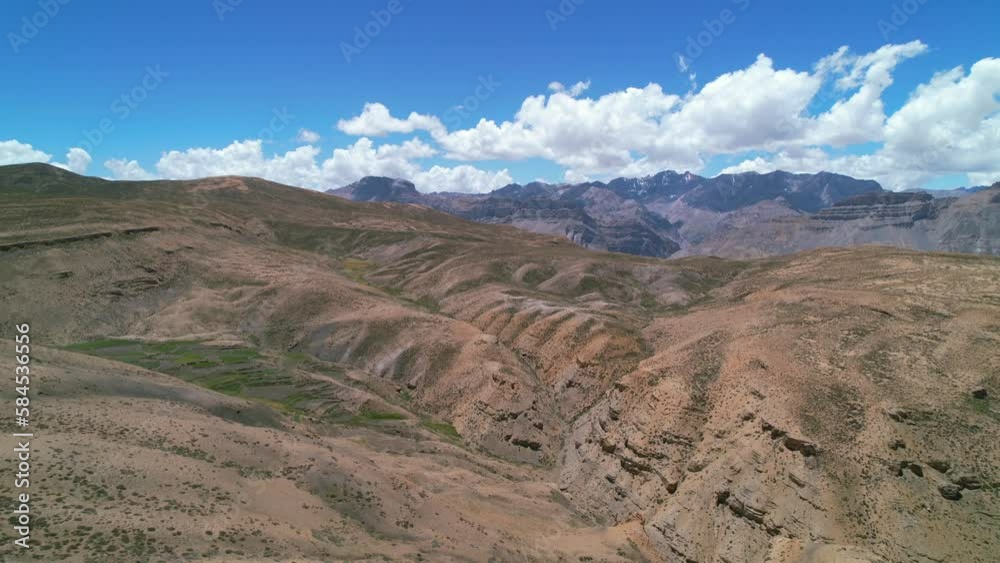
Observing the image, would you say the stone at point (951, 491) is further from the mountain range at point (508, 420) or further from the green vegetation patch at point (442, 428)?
the green vegetation patch at point (442, 428)

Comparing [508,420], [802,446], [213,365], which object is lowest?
[508,420]

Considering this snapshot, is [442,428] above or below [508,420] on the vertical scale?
below

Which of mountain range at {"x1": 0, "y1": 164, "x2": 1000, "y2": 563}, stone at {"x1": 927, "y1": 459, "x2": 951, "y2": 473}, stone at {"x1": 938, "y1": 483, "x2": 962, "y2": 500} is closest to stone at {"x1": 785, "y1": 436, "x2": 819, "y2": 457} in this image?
mountain range at {"x1": 0, "y1": 164, "x2": 1000, "y2": 563}

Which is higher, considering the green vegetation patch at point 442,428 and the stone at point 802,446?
the stone at point 802,446

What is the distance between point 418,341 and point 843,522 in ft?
181

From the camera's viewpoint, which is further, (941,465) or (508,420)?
(508,420)

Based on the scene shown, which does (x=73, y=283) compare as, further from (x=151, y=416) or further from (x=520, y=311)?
(x=520, y=311)

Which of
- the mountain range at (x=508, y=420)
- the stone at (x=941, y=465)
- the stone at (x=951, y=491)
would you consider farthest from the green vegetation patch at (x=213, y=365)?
the stone at (x=951, y=491)

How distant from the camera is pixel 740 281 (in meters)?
106

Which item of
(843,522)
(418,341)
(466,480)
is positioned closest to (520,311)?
(418,341)

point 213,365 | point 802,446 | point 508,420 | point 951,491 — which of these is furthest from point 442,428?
point 951,491

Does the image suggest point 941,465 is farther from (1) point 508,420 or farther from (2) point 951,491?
(1) point 508,420

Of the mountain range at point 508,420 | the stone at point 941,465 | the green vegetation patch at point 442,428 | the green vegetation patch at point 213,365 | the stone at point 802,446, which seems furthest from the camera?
the green vegetation patch at point 213,365

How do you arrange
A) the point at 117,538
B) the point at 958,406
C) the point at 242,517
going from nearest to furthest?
the point at 117,538 < the point at 242,517 < the point at 958,406
